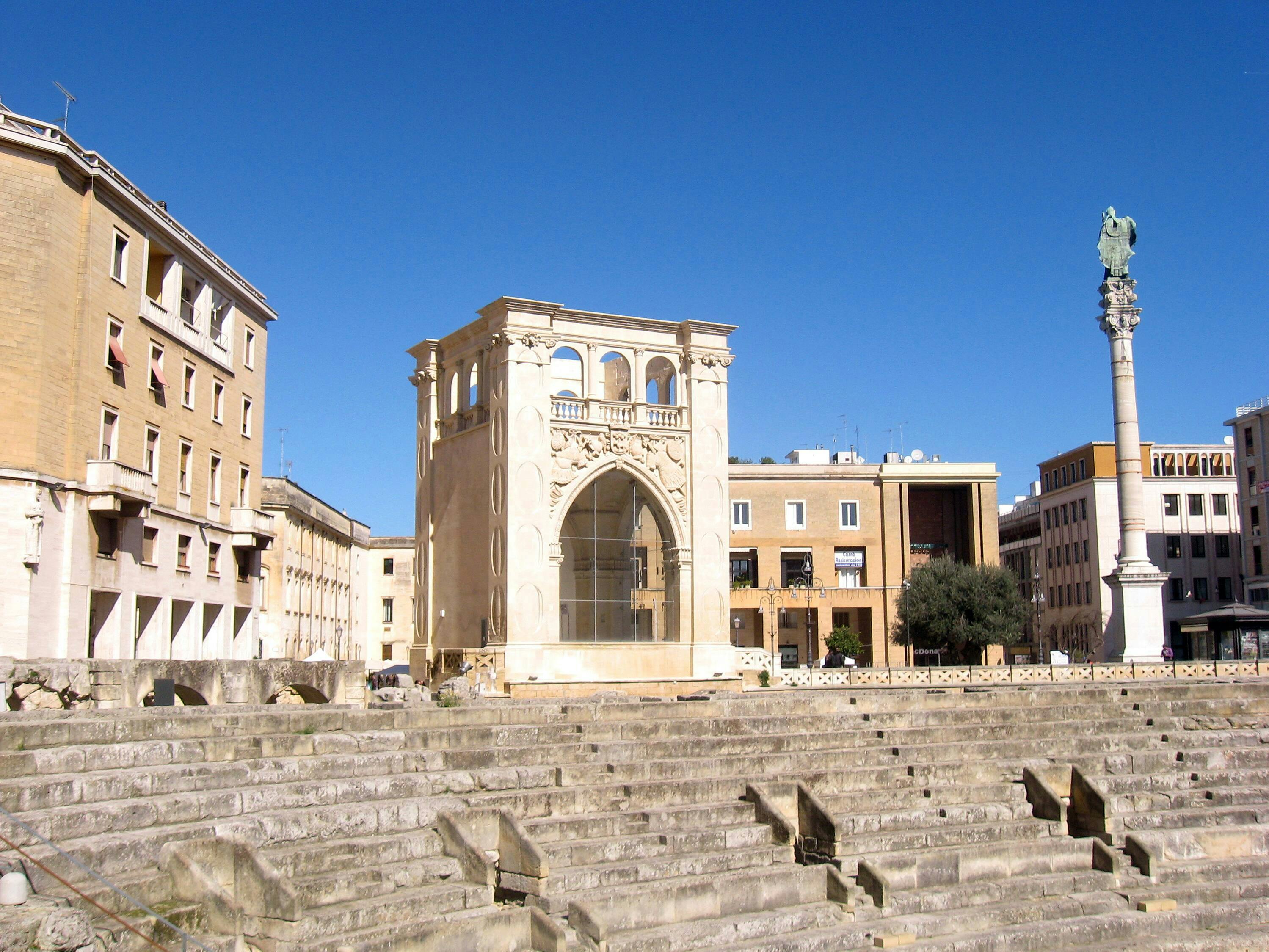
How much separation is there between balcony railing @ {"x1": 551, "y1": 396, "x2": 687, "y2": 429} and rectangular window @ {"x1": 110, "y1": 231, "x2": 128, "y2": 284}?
12118 mm

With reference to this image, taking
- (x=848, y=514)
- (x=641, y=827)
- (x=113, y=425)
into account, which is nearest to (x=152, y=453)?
(x=113, y=425)

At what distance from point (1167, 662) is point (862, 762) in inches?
892

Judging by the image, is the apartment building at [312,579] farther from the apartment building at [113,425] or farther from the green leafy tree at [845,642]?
the green leafy tree at [845,642]

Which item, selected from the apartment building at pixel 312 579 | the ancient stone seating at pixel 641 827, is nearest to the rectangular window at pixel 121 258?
the ancient stone seating at pixel 641 827

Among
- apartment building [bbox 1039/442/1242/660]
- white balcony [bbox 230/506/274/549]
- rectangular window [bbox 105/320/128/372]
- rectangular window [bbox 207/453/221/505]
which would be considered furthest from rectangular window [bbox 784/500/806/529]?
rectangular window [bbox 105/320/128/372]

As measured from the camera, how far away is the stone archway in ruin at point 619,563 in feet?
117

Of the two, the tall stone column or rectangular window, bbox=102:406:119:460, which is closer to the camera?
rectangular window, bbox=102:406:119:460

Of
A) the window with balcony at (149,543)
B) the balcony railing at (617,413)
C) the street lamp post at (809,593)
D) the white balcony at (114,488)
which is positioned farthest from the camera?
the street lamp post at (809,593)

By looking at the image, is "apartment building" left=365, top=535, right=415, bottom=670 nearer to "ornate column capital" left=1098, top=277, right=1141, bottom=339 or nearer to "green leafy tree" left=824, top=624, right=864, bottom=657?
"green leafy tree" left=824, top=624, right=864, bottom=657

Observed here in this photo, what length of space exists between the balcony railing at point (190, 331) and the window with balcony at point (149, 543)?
4795mm

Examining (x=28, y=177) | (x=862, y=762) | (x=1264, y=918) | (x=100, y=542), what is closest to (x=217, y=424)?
(x=100, y=542)

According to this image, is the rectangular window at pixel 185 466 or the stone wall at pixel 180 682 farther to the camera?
the rectangular window at pixel 185 466

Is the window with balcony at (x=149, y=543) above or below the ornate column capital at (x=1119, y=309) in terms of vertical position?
below

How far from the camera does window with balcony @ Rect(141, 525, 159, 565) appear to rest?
90.9 ft
